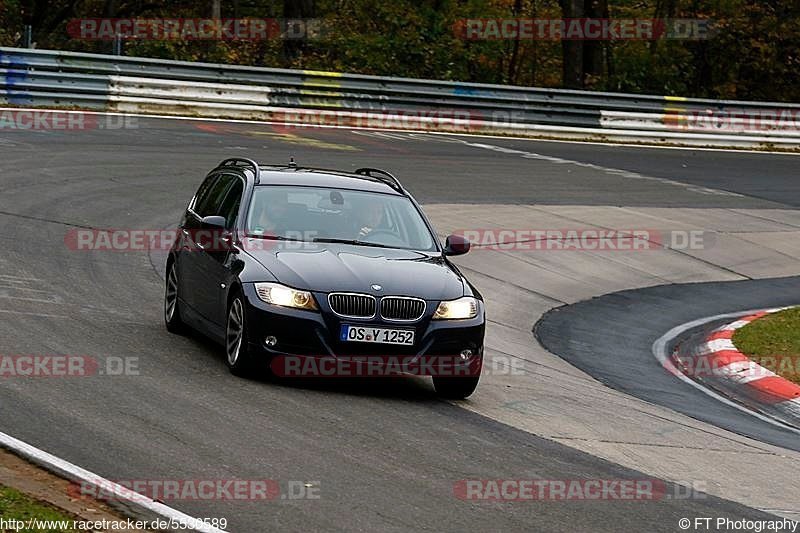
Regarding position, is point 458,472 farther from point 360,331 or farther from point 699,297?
point 699,297

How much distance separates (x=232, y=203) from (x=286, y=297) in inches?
74.5

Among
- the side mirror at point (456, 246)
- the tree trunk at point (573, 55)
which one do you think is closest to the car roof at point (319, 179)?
the side mirror at point (456, 246)

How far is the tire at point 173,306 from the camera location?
1205cm

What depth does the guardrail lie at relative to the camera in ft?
90.6

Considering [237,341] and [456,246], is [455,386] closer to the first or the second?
[456,246]

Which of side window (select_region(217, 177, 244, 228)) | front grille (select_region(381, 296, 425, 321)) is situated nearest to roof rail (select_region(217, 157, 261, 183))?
side window (select_region(217, 177, 244, 228))

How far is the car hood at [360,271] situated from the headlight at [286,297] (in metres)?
0.05

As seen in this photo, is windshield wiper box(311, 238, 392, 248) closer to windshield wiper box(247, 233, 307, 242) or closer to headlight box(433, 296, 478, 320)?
windshield wiper box(247, 233, 307, 242)

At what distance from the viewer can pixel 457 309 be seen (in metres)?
10.4

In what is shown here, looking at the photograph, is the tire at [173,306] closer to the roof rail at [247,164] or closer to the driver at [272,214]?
the roof rail at [247,164]

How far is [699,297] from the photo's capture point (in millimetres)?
17922

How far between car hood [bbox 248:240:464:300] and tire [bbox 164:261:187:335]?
1603mm

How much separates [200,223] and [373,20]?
3039 centimetres

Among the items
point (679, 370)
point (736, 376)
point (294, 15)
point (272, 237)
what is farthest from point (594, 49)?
point (272, 237)
